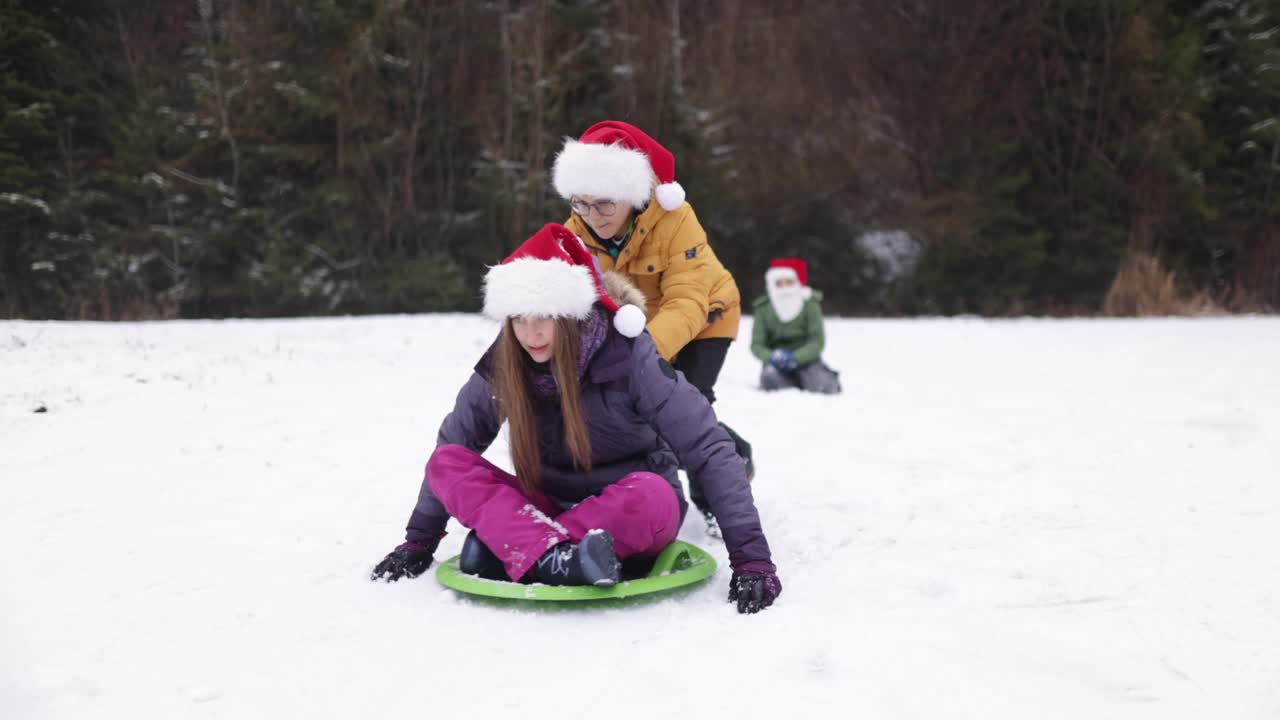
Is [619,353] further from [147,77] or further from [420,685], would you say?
[147,77]

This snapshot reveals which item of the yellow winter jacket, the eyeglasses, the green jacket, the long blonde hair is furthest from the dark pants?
the green jacket

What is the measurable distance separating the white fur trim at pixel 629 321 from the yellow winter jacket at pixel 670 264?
57 centimetres

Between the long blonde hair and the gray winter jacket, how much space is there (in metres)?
0.05

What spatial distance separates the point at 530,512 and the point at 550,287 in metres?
0.63

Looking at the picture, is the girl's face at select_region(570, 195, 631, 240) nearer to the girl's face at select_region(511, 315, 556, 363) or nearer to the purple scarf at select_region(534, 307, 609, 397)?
the purple scarf at select_region(534, 307, 609, 397)

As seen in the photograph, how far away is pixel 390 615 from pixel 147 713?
2.22ft

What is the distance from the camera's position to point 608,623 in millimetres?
2494

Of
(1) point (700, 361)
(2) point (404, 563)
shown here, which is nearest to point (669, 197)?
(1) point (700, 361)

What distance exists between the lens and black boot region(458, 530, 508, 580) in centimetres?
273

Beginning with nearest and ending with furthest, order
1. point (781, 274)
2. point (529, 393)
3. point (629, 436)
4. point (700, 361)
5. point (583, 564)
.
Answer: point (583, 564) < point (529, 393) < point (629, 436) < point (700, 361) < point (781, 274)

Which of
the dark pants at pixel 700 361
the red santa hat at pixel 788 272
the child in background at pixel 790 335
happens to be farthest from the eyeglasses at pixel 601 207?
the red santa hat at pixel 788 272

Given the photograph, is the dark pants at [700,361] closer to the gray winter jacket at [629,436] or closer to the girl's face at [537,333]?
the gray winter jacket at [629,436]

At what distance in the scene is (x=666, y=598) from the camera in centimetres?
268

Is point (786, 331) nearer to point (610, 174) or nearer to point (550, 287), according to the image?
point (610, 174)
